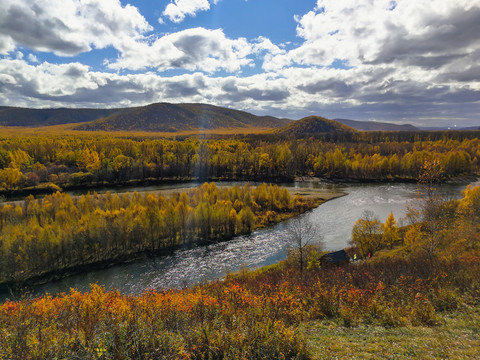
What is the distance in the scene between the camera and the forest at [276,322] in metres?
9.28

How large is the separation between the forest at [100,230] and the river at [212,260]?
309 cm

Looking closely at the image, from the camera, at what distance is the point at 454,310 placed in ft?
47.0

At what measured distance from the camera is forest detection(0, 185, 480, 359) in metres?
9.28

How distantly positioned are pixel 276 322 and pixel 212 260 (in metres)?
33.5

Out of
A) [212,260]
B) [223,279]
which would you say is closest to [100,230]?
[212,260]

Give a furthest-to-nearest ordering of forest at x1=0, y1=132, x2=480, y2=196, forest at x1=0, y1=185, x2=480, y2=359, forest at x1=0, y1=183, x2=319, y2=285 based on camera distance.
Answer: forest at x1=0, y1=132, x2=480, y2=196 < forest at x1=0, y1=183, x2=319, y2=285 < forest at x1=0, y1=185, x2=480, y2=359

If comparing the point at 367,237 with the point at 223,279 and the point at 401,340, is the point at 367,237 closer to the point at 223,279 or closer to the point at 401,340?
the point at 223,279

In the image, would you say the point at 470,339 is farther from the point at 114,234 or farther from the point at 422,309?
the point at 114,234

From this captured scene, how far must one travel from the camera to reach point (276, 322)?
10703mm

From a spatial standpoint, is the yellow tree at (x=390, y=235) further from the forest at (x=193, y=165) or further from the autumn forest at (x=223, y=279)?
the forest at (x=193, y=165)

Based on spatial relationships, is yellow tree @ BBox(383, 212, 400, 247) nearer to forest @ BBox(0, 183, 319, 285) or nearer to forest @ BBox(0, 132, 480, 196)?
forest @ BBox(0, 183, 319, 285)

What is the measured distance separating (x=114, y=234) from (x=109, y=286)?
1094cm

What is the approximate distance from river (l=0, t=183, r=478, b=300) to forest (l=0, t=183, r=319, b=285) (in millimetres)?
3086

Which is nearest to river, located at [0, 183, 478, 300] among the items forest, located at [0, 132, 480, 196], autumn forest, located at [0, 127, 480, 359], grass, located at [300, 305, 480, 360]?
autumn forest, located at [0, 127, 480, 359]
